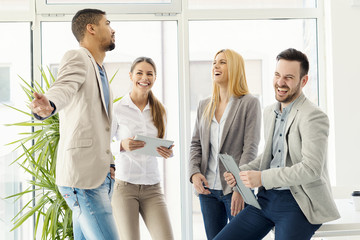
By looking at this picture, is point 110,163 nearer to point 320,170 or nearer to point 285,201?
point 285,201

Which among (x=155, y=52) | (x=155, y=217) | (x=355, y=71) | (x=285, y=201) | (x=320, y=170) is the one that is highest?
(x=155, y=52)

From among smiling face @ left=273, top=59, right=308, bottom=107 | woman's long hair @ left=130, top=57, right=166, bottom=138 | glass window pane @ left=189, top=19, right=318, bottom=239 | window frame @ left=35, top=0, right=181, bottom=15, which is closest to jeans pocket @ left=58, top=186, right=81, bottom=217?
woman's long hair @ left=130, top=57, right=166, bottom=138

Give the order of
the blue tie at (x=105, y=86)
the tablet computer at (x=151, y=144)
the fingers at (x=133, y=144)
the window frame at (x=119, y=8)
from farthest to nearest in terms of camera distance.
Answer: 1. the window frame at (x=119, y=8)
2. the fingers at (x=133, y=144)
3. the tablet computer at (x=151, y=144)
4. the blue tie at (x=105, y=86)

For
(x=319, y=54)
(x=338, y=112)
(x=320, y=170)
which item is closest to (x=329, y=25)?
(x=319, y=54)

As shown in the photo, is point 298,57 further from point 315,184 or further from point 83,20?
point 83,20

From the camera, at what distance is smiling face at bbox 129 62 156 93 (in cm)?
289

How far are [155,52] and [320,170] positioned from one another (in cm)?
228

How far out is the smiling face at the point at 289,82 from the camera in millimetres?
2123

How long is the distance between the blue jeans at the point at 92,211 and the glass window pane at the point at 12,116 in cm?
191

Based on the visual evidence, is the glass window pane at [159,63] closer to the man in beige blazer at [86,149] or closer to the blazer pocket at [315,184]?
the man in beige blazer at [86,149]

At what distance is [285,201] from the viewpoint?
6.63 feet

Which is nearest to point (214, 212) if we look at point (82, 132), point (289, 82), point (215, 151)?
point (215, 151)

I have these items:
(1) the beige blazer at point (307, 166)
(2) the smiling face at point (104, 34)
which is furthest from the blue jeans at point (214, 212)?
(2) the smiling face at point (104, 34)

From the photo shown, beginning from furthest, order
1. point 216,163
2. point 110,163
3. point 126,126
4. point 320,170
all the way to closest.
Answer: 1. point 126,126
2. point 216,163
3. point 110,163
4. point 320,170
